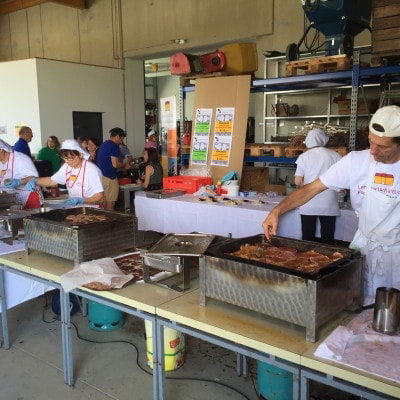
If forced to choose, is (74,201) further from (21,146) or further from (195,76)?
(21,146)

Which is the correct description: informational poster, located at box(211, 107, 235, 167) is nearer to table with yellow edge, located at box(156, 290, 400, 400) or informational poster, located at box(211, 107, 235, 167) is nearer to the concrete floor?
the concrete floor

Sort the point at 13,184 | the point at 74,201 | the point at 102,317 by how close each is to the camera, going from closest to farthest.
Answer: the point at 102,317 → the point at 74,201 → the point at 13,184

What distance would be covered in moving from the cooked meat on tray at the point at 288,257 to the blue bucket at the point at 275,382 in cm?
75

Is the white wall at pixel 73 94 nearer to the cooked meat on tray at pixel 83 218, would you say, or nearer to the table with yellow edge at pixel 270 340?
the cooked meat on tray at pixel 83 218

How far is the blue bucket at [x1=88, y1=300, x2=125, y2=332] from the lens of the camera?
11.7ft

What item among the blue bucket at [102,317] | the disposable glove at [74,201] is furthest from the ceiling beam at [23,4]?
the blue bucket at [102,317]

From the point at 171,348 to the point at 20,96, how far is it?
28.6 ft

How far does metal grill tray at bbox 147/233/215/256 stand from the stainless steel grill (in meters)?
0.42

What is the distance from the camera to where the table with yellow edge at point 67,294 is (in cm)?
222

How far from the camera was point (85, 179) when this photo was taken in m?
4.07

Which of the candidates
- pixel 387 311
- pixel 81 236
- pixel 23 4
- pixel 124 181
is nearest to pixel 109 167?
pixel 124 181

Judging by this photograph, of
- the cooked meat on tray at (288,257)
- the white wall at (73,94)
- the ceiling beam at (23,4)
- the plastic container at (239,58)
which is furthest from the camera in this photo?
the ceiling beam at (23,4)

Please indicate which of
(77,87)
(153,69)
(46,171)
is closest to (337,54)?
(46,171)

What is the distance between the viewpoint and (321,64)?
5.04 meters
